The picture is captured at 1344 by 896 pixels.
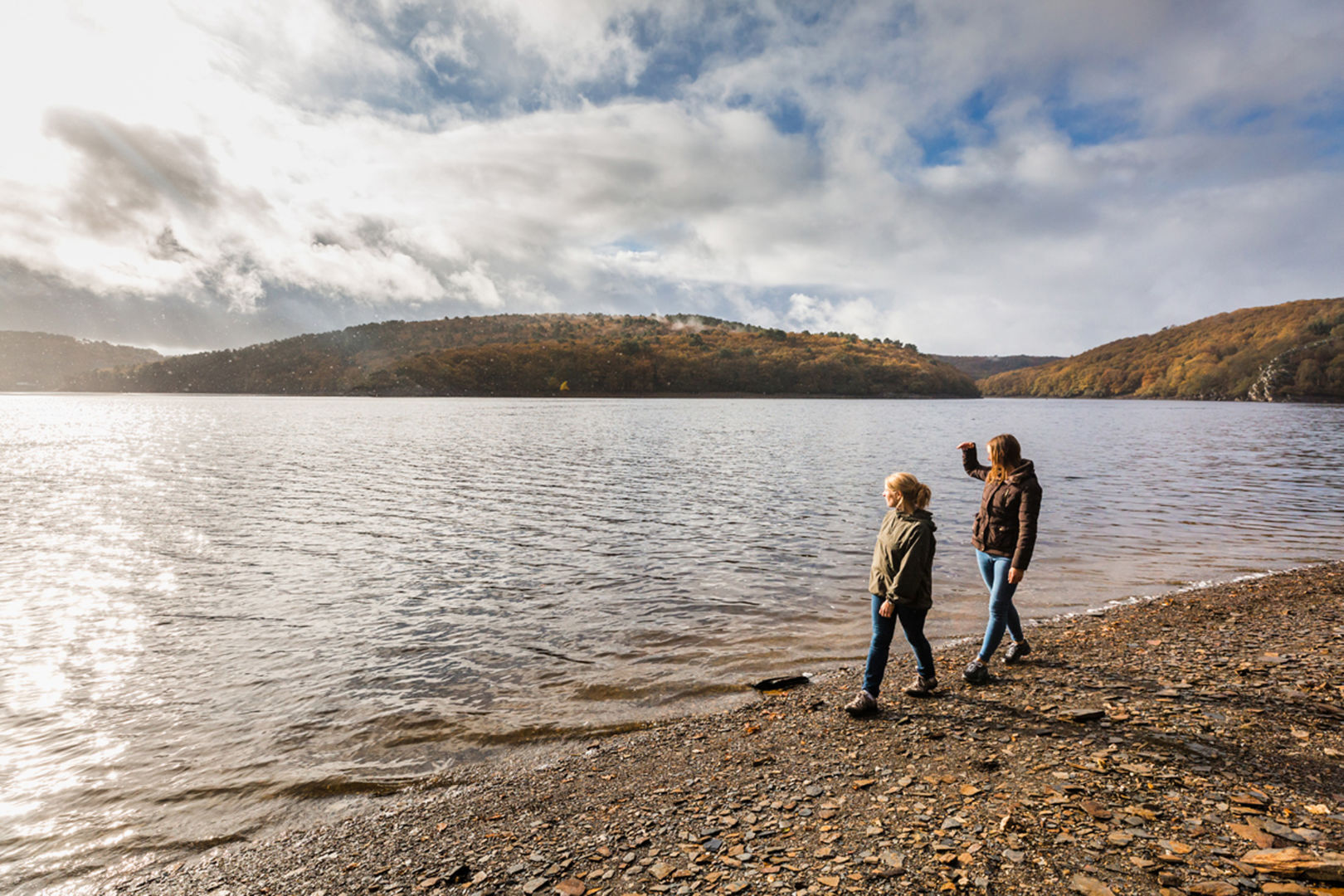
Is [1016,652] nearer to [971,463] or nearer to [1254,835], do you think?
[971,463]

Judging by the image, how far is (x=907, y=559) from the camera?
22.0 feet

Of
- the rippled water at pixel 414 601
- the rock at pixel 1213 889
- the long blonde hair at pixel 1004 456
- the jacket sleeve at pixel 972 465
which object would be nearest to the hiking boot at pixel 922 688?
the rippled water at pixel 414 601

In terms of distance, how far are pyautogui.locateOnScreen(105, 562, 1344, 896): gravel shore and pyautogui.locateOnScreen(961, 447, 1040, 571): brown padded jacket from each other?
1709 millimetres

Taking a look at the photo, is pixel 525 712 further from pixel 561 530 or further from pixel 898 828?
pixel 561 530

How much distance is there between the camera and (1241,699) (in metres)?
6.70

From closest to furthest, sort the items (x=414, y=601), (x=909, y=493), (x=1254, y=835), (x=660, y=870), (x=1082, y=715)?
(x=1254, y=835), (x=660, y=870), (x=1082, y=715), (x=909, y=493), (x=414, y=601)

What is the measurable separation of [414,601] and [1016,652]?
35.7 ft

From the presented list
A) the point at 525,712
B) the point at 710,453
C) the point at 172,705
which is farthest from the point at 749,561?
the point at 710,453

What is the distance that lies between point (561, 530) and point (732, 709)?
1221 cm

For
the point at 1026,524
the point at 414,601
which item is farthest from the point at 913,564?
the point at 414,601

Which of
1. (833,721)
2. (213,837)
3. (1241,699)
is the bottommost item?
(213,837)

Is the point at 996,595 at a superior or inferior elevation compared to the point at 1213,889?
superior

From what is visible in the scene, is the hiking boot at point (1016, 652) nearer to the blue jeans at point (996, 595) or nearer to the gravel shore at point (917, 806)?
the gravel shore at point (917, 806)

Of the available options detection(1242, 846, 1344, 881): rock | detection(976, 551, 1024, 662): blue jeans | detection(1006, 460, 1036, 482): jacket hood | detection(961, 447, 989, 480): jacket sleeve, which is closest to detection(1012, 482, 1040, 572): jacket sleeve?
detection(1006, 460, 1036, 482): jacket hood
